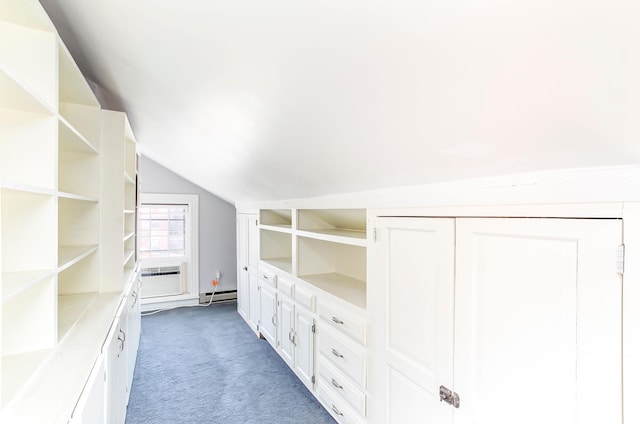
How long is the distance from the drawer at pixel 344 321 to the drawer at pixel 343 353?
0.18 feet

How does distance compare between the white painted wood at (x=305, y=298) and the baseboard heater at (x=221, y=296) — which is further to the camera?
the baseboard heater at (x=221, y=296)

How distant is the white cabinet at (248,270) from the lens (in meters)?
3.81

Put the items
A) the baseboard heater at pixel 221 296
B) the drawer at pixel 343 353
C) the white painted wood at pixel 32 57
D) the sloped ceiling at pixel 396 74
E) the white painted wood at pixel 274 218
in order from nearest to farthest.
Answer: the sloped ceiling at pixel 396 74 < the white painted wood at pixel 32 57 < the drawer at pixel 343 353 < the white painted wood at pixel 274 218 < the baseboard heater at pixel 221 296

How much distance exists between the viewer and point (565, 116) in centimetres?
85

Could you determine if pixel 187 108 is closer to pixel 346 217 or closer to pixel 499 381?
pixel 346 217

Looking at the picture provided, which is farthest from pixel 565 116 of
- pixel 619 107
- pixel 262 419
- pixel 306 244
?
pixel 262 419

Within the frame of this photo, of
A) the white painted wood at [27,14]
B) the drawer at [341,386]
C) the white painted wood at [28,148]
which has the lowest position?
the drawer at [341,386]

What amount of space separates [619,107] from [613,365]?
660 millimetres

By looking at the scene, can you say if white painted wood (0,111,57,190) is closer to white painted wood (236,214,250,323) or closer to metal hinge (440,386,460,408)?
metal hinge (440,386,460,408)

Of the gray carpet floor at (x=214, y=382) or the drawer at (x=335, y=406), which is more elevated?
the drawer at (x=335, y=406)

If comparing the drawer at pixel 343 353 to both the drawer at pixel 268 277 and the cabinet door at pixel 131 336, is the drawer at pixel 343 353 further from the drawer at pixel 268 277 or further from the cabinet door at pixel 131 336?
the cabinet door at pixel 131 336

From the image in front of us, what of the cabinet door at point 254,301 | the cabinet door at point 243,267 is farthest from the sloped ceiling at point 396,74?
the cabinet door at point 243,267

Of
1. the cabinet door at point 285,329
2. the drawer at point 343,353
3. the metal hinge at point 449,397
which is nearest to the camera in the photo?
the metal hinge at point 449,397

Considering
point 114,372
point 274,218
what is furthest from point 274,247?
point 114,372
